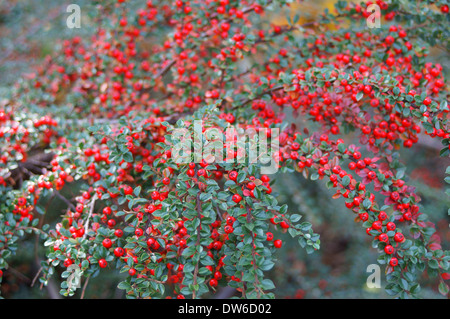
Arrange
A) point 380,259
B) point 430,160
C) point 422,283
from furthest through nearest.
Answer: point 430,160
point 422,283
point 380,259

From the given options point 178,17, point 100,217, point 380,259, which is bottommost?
point 380,259

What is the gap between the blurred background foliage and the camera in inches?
66.1

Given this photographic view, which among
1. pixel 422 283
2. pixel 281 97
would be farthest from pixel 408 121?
pixel 422 283

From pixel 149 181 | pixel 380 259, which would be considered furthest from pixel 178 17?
pixel 380 259

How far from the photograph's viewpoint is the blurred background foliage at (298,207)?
5.51 feet

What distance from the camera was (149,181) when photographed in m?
1.13

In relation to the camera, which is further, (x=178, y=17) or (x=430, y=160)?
(x=430, y=160)

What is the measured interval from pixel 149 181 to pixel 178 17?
26.1 inches

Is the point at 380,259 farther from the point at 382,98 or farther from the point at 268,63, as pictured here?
the point at 268,63

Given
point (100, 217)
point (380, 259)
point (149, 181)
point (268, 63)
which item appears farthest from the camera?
point (268, 63)

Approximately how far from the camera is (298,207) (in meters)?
2.04

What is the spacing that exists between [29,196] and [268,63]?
941 mm

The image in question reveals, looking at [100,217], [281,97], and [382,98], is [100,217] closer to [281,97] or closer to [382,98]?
[281,97]
